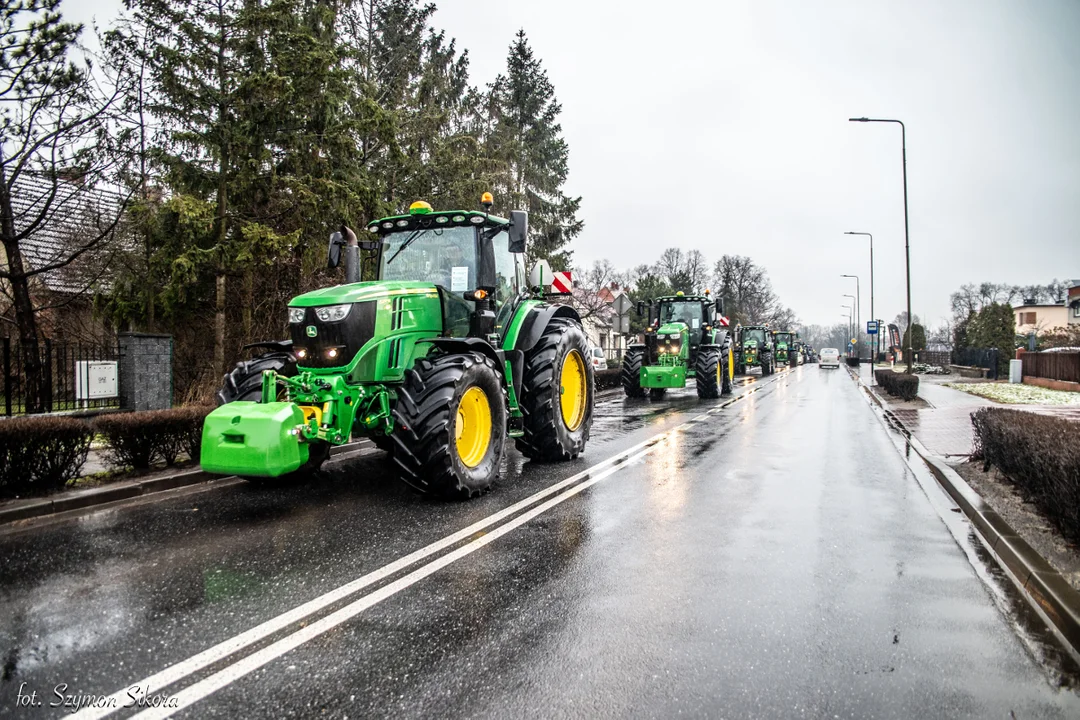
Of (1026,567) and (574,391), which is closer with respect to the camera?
(1026,567)

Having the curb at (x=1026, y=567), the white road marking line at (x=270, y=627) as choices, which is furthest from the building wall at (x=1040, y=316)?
the white road marking line at (x=270, y=627)

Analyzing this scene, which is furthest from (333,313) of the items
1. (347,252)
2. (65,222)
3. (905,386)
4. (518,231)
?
(905,386)

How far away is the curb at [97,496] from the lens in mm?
6023

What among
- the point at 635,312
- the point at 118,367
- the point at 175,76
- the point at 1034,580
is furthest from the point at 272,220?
the point at 1034,580

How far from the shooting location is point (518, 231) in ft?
24.9

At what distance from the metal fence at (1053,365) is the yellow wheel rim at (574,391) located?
20.1 meters

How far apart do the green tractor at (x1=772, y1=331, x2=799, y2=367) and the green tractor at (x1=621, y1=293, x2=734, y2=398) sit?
33212mm

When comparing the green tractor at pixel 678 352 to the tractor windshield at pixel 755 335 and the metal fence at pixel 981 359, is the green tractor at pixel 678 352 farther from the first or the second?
the tractor windshield at pixel 755 335

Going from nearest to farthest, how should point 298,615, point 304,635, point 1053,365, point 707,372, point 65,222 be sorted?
point 304,635 < point 298,615 < point 65,222 < point 707,372 < point 1053,365

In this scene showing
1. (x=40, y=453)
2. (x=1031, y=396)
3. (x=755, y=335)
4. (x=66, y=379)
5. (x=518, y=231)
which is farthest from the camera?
(x=755, y=335)

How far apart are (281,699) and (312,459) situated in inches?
171

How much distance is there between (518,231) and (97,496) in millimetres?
5066

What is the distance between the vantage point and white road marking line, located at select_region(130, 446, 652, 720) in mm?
2932

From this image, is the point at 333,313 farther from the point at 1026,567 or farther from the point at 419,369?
the point at 1026,567
